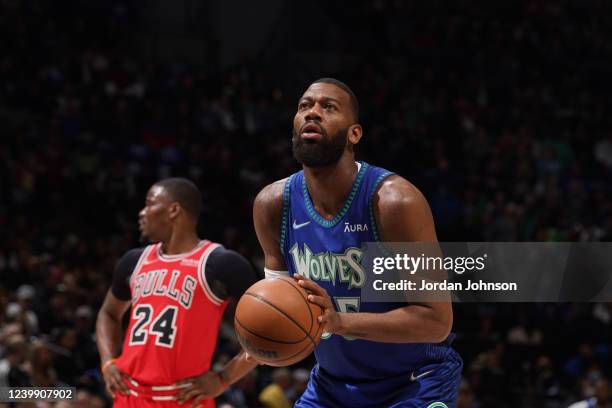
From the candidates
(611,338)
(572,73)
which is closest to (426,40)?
(572,73)

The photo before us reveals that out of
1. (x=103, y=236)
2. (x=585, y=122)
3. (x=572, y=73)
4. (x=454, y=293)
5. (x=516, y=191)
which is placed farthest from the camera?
(x=572, y=73)

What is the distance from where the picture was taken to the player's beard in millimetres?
3752

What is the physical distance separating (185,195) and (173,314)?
0.74 m

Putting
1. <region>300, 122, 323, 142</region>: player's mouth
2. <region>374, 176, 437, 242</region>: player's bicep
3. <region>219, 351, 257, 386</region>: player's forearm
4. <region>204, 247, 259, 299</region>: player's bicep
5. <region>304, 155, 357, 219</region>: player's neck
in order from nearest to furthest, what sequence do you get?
<region>374, 176, 437, 242</region>: player's bicep < <region>300, 122, 323, 142</region>: player's mouth < <region>304, 155, 357, 219</region>: player's neck < <region>219, 351, 257, 386</region>: player's forearm < <region>204, 247, 259, 299</region>: player's bicep

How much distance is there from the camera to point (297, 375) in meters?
9.16

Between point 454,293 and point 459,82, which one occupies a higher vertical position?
point 459,82

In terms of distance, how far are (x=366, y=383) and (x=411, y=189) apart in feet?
2.67

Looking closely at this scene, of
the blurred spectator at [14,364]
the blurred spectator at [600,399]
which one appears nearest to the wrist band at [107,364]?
the blurred spectator at [14,364]

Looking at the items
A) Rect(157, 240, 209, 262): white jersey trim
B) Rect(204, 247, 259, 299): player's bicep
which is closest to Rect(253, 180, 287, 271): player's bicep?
Rect(204, 247, 259, 299): player's bicep

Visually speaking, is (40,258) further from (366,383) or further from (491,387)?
(366,383)

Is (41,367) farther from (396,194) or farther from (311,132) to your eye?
(396,194)

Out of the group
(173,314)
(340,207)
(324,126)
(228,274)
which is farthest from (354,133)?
(173,314)

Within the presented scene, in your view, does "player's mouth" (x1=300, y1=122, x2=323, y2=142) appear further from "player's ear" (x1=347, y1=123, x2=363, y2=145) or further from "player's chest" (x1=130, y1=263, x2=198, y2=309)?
"player's chest" (x1=130, y1=263, x2=198, y2=309)

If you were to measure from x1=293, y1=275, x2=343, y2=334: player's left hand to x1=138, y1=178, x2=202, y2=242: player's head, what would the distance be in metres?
2.14
